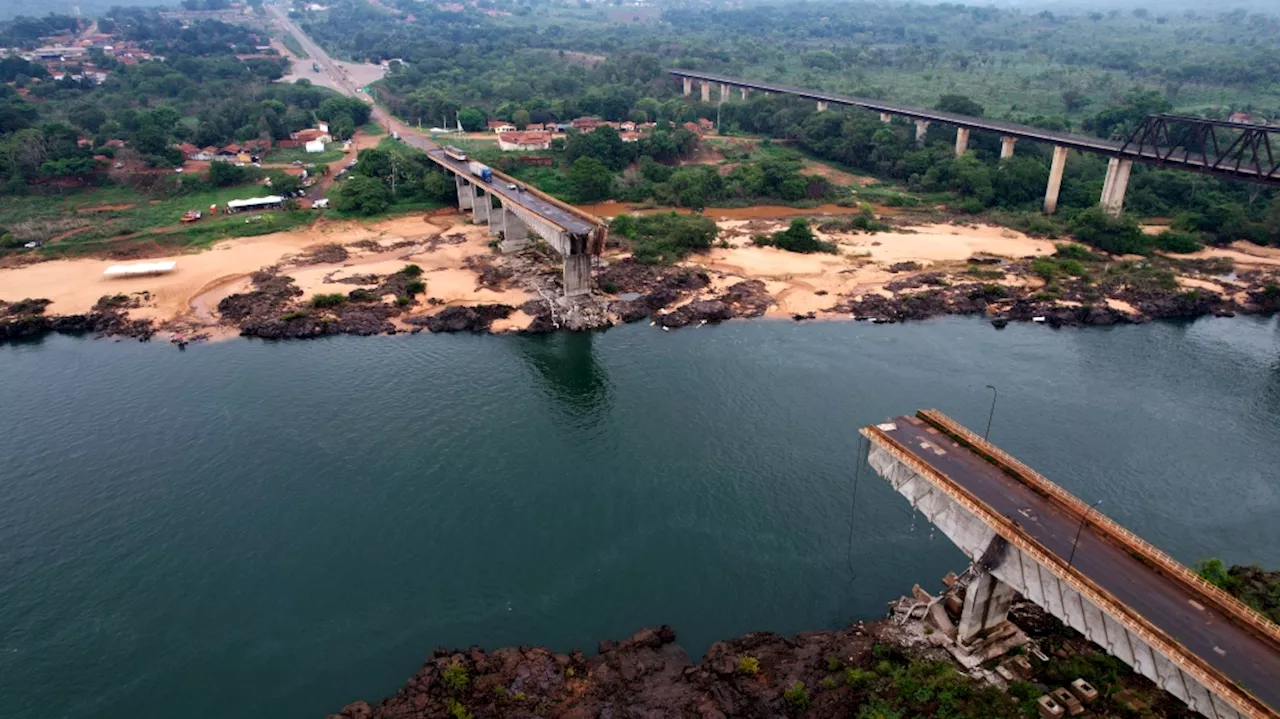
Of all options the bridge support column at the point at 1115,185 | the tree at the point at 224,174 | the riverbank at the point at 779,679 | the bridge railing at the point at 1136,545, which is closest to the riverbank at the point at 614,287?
the bridge support column at the point at 1115,185

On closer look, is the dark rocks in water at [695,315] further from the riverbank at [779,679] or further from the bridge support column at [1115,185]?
the bridge support column at [1115,185]

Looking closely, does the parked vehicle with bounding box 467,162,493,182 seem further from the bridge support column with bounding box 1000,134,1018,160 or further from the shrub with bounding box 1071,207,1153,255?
the bridge support column with bounding box 1000,134,1018,160

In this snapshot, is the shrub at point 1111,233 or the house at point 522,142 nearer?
the shrub at point 1111,233

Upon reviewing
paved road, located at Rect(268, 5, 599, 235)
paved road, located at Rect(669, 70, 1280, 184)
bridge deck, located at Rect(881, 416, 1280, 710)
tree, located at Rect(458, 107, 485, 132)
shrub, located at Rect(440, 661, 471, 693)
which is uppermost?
paved road, located at Rect(669, 70, 1280, 184)

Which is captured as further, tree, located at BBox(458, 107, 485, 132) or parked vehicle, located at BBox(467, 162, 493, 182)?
tree, located at BBox(458, 107, 485, 132)

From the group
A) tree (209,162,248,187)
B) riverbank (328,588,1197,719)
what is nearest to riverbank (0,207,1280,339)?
tree (209,162,248,187)

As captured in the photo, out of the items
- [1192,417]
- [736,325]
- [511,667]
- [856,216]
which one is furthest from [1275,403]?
[511,667]

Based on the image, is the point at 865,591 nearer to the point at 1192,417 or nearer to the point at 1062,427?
the point at 1062,427
